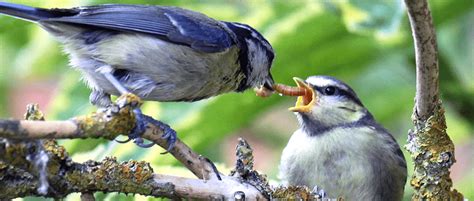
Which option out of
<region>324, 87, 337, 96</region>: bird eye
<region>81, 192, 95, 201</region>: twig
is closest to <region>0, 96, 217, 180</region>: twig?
<region>81, 192, 95, 201</region>: twig

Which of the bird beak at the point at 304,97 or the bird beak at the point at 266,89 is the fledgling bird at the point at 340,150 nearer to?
the bird beak at the point at 304,97

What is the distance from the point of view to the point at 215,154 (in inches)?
113

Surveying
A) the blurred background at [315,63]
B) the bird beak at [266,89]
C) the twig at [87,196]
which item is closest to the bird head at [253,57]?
the bird beak at [266,89]

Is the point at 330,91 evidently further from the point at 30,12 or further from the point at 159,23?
the point at 30,12

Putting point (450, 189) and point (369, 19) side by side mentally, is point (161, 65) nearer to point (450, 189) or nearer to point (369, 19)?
point (369, 19)

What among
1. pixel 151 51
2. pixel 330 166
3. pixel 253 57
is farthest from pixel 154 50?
pixel 330 166

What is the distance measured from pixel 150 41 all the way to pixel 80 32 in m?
0.17

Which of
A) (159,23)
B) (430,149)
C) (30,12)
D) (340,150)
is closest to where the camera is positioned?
(430,149)

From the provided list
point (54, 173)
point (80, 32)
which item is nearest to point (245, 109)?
point (80, 32)

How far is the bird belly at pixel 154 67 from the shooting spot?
207cm

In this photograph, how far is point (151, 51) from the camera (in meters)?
2.12

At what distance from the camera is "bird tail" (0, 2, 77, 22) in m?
1.91

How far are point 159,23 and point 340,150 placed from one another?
58cm

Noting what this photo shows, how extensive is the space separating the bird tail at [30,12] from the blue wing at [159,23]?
1 cm
